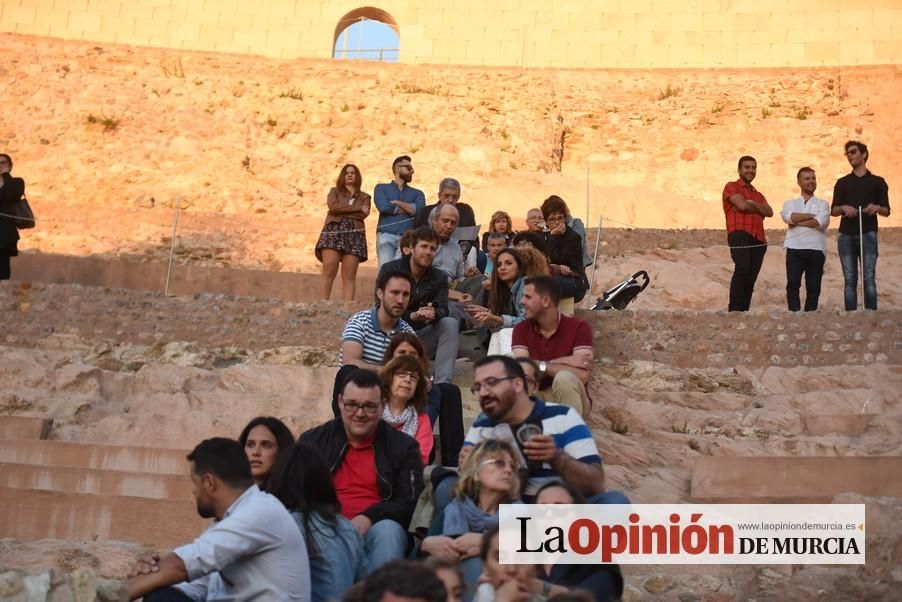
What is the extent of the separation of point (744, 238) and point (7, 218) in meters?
6.78

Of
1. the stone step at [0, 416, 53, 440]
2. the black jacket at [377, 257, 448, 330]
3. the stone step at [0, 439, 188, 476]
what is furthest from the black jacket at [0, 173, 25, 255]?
the black jacket at [377, 257, 448, 330]

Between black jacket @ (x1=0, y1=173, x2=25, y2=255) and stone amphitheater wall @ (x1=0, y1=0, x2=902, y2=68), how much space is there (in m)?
10.9

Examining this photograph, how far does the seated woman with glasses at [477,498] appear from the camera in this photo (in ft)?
19.9

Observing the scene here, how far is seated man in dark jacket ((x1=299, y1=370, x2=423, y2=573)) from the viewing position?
6.92 meters

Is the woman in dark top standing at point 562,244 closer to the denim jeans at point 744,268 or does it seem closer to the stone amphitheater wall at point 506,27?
the denim jeans at point 744,268

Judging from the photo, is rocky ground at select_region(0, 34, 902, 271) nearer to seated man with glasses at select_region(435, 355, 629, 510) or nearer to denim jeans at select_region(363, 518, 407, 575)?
seated man with glasses at select_region(435, 355, 629, 510)

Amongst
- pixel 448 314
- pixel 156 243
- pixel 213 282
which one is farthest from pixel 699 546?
pixel 156 243

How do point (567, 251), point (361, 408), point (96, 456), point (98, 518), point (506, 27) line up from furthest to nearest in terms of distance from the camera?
point (506, 27) < point (567, 251) < point (96, 456) < point (98, 518) < point (361, 408)

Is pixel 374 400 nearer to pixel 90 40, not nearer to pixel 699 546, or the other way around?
pixel 699 546

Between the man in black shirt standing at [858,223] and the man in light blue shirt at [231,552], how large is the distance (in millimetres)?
7485

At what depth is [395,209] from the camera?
12930 millimetres

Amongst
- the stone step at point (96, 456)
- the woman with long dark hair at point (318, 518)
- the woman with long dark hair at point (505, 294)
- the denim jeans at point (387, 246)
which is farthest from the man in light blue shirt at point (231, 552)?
the denim jeans at point (387, 246)

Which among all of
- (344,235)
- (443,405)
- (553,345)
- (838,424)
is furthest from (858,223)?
(443,405)

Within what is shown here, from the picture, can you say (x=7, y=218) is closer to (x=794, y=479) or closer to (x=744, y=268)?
(x=744, y=268)
